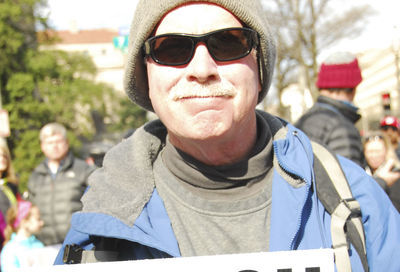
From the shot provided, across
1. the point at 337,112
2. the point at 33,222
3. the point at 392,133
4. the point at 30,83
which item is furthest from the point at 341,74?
the point at 30,83

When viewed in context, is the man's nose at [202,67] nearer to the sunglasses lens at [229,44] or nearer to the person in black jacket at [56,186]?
the sunglasses lens at [229,44]

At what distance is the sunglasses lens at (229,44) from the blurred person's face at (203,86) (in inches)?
0.7

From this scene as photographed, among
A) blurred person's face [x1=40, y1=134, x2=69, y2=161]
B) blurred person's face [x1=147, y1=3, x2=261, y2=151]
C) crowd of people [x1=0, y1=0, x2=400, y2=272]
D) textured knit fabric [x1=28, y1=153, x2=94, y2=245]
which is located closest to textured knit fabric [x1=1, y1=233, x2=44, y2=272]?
textured knit fabric [x1=28, y1=153, x2=94, y2=245]

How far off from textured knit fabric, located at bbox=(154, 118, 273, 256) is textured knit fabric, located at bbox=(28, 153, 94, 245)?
308 cm

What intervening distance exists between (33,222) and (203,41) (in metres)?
3.45

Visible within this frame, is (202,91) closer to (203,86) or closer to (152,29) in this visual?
(203,86)

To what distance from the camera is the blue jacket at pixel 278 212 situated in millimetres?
1386

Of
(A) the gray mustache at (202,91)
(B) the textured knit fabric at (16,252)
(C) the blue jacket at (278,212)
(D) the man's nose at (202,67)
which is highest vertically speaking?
(D) the man's nose at (202,67)

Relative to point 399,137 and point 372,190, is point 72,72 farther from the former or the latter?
point 372,190

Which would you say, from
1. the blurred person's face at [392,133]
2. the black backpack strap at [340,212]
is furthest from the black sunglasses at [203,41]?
the blurred person's face at [392,133]

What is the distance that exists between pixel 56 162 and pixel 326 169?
387 centimetres

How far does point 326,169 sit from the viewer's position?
155cm

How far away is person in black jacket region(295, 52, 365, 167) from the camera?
2.86m

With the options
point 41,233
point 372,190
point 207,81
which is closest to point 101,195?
point 207,81
